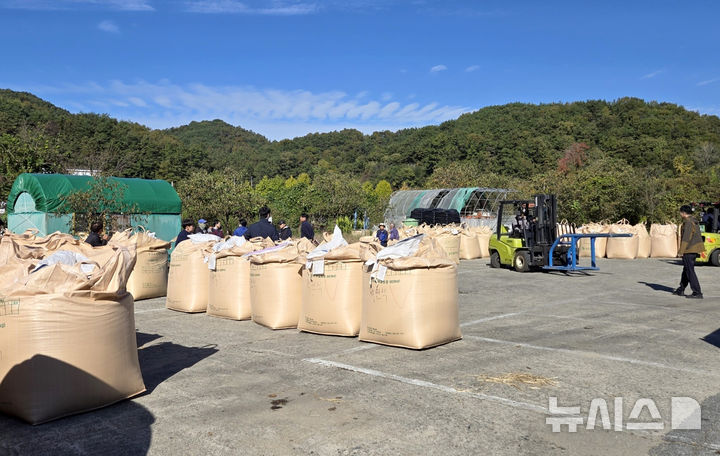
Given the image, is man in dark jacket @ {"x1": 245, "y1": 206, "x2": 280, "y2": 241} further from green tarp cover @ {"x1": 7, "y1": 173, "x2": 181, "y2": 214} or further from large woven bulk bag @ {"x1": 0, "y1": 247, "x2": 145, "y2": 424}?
green tarp cover @ {"x1": 7, "y1": 173, "x2": 181, "y2": 214}

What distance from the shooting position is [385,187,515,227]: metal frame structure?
3525 cm

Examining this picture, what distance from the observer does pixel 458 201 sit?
115 ft

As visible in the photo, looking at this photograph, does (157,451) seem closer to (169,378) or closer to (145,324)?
(169,378)

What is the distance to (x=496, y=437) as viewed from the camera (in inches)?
147

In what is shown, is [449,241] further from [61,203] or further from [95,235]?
[95,235]

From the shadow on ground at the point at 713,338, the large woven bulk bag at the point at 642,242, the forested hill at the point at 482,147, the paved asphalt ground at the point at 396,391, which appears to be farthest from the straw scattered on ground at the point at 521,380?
the forested hill at the point at 482,147

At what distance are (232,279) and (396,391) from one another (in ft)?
13.3

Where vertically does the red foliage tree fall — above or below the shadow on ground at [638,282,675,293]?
above

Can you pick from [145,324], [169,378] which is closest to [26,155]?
[145,324]

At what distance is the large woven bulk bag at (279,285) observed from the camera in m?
7.36

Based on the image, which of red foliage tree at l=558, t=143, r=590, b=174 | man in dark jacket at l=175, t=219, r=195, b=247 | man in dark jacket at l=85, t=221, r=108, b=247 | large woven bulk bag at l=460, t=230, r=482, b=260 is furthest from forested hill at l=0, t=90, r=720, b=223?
man in dark jacket at l=85, t=221, r=108, b=247

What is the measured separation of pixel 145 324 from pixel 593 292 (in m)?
8.48

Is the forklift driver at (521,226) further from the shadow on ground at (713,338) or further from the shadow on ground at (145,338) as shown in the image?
the shadow on ground at (145,338)

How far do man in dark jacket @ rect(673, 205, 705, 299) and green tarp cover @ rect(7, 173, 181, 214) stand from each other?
1526 cm
